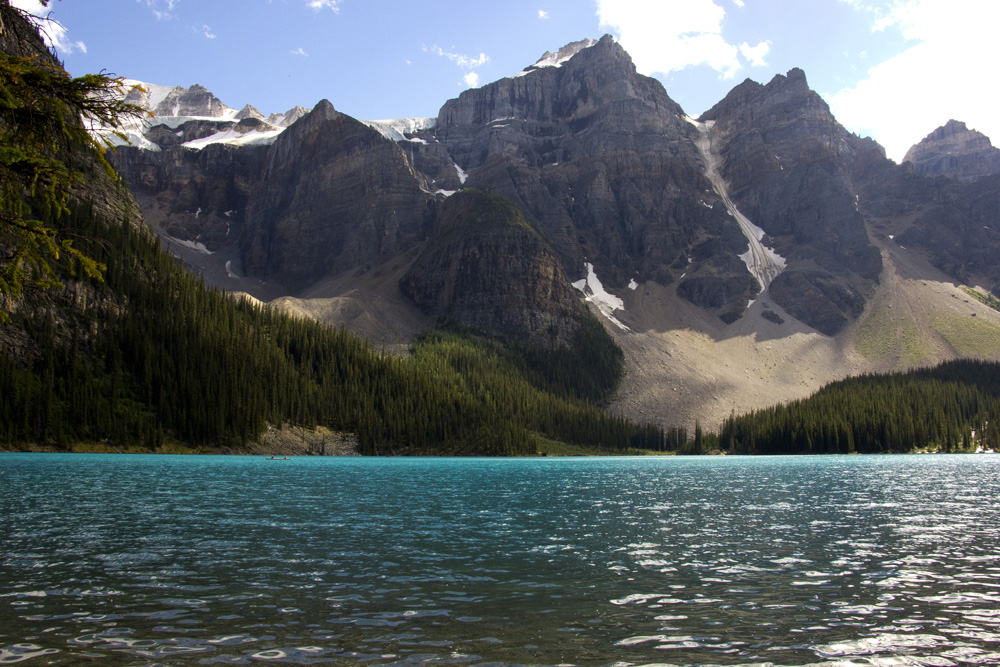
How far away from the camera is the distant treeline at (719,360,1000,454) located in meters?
167

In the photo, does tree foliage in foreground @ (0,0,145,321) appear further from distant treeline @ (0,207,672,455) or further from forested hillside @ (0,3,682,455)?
distant treeline @ (0,207,672,455)

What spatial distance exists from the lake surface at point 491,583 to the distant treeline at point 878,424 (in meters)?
141

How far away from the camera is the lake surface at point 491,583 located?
A: 46.2 ft

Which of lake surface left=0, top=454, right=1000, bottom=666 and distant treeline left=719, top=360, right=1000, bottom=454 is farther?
distant treeline left=719, top=360, right=1000, bottom=454

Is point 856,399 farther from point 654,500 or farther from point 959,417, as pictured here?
point 654,500

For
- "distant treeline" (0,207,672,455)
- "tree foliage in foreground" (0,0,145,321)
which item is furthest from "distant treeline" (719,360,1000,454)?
"tree foliage in foreground" (0,0,145,321)

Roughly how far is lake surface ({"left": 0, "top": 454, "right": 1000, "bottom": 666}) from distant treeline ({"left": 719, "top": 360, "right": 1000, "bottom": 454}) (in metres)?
141

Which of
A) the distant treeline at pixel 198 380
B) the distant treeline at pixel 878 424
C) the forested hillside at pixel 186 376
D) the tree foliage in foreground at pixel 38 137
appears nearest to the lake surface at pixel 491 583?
the tree foliage in foreground at pixel 38 137

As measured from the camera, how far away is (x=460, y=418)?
6580 inches

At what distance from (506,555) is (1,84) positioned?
1999 cm

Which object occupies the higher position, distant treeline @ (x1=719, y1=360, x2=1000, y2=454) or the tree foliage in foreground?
the tree foliage in foreground

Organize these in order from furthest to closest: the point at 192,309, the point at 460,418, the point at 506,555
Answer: the point at 460,418 < the point at 192,309 < the point at 506,555

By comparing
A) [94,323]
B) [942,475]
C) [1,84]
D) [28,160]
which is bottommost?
[942,475]

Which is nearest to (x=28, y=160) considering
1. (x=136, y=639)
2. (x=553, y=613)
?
(x=136, y=639)
